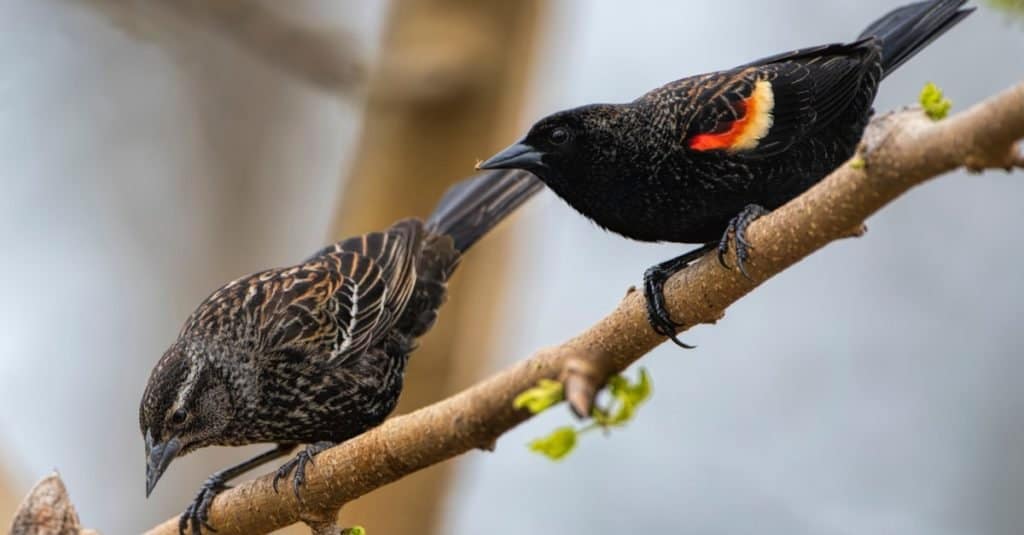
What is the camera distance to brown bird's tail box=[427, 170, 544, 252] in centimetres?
530

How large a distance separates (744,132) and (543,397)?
1859 millimetres

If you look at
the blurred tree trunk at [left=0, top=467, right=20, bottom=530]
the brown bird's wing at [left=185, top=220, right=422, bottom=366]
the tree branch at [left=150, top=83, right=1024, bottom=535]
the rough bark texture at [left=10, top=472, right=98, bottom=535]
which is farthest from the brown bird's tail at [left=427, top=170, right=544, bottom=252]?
the rough bark texture at [left=10, top=472, right=98, bottom=535]

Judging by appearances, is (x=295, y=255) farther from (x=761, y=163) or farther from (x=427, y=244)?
(x=761, y=163)

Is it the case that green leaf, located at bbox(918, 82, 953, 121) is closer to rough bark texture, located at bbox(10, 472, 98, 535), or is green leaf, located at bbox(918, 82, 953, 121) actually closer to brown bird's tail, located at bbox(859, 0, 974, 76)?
brown bird's tail, located at bbox(859, 0, 974, 76)

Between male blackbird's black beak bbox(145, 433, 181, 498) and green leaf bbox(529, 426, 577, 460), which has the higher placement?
green leaf bbox(529, 426, 577, 460)

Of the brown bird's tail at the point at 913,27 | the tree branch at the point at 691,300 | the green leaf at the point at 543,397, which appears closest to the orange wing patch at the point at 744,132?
the brown bird's tail at the point at 913,27

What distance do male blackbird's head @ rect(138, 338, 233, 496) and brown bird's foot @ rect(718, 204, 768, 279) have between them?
1.98m

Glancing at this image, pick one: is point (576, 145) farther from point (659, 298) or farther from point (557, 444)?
point (557, 444)

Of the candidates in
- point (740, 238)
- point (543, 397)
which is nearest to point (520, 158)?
point (740, 238)

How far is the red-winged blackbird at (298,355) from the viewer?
4.26 m

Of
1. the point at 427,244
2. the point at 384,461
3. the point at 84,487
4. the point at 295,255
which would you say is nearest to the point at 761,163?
the point at 384,461

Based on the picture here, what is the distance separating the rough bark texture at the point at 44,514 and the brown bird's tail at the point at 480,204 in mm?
2511

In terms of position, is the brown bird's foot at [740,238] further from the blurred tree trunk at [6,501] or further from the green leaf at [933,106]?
the blurred tree trunk at [6,501]

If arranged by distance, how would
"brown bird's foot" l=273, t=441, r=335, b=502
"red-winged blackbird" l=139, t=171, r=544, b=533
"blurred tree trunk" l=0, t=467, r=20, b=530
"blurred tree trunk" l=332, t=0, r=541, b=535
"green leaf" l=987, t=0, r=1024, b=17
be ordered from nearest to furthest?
"green leaf" l=987, t=0, r=1024, b=17 < "brown bird's foot" l=273, t=441, r=335, b=502 < "red-winged blackbird" l=139, t=171, r=544, b=533 < "blurred tree trunk" l=0, t=467, r=20, b=530 < "blurred tree trunk" l=332, t=0, r=541, b=535
